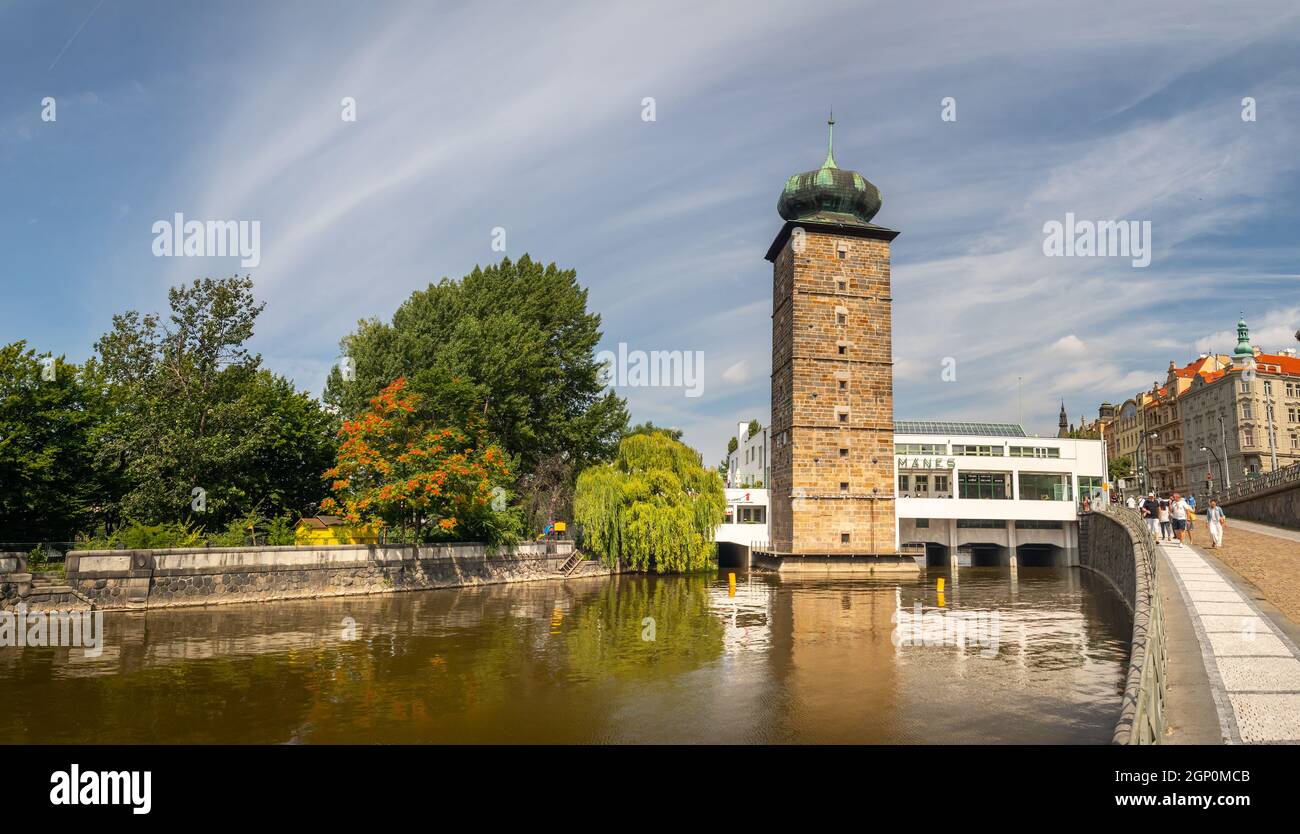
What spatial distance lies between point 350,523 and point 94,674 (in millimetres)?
18502

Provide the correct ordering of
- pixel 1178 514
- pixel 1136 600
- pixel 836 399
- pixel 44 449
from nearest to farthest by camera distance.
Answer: pixel 1136 600
pixel 44 449
pixel 1178 514
pixel 836 399

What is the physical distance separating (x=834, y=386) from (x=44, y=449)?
127 feet

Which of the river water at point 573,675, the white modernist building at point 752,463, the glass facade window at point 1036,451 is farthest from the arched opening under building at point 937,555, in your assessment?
the river water at point 573,675

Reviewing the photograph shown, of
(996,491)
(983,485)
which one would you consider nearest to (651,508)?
(983,485)

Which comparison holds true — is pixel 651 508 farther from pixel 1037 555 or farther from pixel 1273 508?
pixel 1037 555

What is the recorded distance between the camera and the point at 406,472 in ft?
107

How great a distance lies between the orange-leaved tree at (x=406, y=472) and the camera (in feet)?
105

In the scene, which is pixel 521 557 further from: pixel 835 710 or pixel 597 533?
pixel 835 710

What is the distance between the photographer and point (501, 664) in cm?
1772

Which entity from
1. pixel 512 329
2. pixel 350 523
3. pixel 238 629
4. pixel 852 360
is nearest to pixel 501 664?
pixel 238 629

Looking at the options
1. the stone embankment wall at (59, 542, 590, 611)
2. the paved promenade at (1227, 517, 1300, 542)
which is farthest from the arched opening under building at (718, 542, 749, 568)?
the paved promenade at (1227, 517, 1300, 542)

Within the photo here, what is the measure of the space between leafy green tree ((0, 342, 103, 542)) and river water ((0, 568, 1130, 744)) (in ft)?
24.2

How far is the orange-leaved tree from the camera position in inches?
1266

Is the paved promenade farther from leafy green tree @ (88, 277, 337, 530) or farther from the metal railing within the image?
leafy green tree @ (88, 277, 337, 530)
